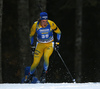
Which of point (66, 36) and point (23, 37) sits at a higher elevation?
point (23, 37)

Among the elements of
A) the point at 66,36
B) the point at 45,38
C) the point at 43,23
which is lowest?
the point at 66,36

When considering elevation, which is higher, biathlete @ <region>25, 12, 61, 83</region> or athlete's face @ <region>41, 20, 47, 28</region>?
athlete's face @ <region>41, 20, 47, 28</region>

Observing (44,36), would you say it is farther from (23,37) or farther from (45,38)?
(23,37)

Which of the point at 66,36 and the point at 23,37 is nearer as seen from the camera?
the point at 23,37

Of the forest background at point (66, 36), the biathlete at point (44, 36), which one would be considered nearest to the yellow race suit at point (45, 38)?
the biathlete at point (44, 36)

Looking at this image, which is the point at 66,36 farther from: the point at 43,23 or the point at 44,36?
the point at 43,23

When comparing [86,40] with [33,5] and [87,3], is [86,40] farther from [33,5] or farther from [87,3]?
[33,5]

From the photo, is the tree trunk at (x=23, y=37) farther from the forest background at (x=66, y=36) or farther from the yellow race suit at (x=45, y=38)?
the forest background at (x=66, y=36)

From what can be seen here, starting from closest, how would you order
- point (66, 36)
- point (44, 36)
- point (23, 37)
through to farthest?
point (44, 36) < point (23, 37) < point (66, 36)

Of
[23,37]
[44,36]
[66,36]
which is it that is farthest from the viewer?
[66,36]

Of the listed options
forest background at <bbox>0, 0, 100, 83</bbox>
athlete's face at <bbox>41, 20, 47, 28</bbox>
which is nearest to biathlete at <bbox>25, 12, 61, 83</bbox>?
athlete's face at <bbox>41, 20, 47, 28</bbox>

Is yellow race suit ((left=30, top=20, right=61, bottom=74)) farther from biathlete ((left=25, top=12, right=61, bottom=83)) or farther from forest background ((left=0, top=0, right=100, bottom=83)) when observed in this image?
forest background ((left=0, top=0, right=100, bottom=83))

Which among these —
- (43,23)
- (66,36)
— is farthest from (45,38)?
(66,36)

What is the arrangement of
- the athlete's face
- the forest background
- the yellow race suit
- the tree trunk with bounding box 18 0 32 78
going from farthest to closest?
the forest background, the tree trunk with bounding box 18 0 32 78, the yellow race suit, the athlete's face
